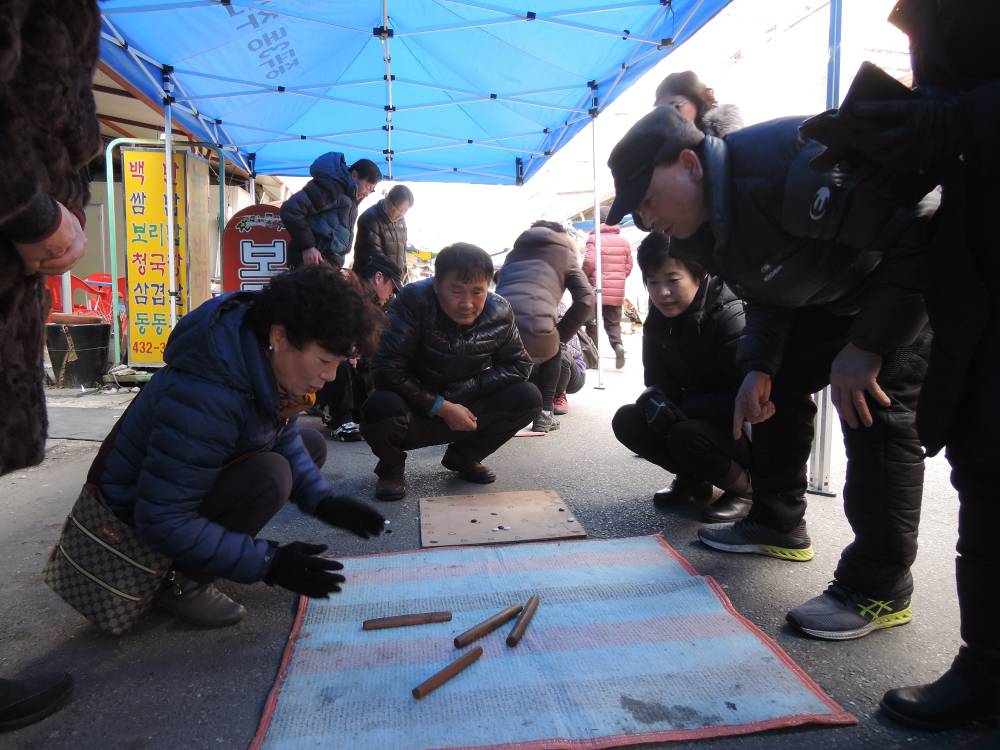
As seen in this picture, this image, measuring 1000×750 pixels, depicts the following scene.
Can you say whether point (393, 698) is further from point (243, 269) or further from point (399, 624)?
point (243, 269)

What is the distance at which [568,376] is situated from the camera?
5.00 m

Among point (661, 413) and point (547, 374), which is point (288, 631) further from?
point (547, 374)

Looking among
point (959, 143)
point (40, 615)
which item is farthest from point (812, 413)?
point (40, 615)

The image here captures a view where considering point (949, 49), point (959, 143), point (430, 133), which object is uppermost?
point (430, 133)

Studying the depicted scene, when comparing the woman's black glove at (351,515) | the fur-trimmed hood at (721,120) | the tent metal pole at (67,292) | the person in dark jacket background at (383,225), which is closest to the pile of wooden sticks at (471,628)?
the woman's black glove at (351,515)

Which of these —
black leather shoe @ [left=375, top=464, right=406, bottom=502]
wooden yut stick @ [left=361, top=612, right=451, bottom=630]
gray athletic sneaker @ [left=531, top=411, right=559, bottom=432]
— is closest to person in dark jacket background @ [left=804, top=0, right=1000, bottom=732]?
wooden yut stick @ [left=361, top=612, right=451, bottom=630]

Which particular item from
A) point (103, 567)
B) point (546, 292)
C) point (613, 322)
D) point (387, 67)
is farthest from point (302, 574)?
point (613, 322)

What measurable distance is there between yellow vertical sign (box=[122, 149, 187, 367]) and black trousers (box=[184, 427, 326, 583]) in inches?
190

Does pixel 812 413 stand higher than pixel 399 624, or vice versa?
pixel 812 413

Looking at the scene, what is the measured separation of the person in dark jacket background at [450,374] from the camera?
2.87 meters

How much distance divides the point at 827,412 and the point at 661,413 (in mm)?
786

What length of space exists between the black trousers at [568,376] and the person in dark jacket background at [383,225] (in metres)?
1.59

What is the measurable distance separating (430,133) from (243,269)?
2.63m

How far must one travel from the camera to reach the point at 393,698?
1.40 m
